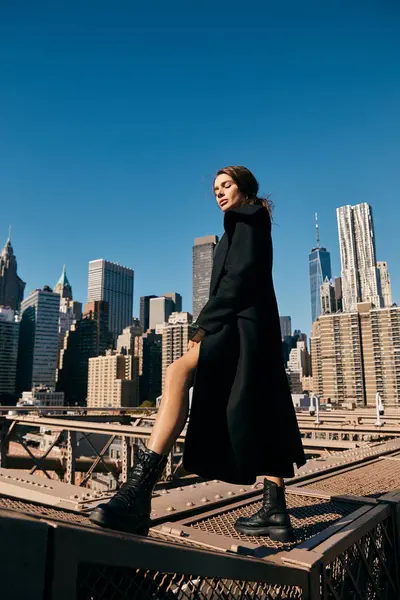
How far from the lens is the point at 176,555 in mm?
1325

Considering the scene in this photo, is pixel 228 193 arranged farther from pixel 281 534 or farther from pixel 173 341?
pixel 173 341

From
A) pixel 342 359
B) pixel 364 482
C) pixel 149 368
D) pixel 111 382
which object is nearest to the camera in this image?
pixel 364 482

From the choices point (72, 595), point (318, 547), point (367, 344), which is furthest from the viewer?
point (367, 344)

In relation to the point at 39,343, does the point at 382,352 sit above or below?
below

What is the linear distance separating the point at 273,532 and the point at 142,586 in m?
1.19

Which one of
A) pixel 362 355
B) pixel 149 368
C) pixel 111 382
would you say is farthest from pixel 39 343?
pixel 362 355

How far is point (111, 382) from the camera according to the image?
12925 centimetres

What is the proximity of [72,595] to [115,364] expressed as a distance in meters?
133

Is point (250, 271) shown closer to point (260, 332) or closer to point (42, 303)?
point (260, 332)

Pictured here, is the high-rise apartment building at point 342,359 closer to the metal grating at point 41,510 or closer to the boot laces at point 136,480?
the metal grating at point 41,510

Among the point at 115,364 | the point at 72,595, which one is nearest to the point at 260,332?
the point at 72,595

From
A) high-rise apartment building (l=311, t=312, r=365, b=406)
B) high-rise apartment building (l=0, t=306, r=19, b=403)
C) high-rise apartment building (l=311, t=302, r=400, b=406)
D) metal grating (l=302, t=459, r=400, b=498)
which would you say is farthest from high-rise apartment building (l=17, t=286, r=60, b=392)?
metal grating (l=302, t=459, r=400, b=498)

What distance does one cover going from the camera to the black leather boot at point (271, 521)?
2299 millimetres

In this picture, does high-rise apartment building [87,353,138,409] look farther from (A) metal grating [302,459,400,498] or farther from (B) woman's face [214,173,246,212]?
(B) woman's face [214,173,246,212]
